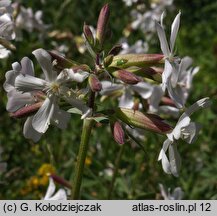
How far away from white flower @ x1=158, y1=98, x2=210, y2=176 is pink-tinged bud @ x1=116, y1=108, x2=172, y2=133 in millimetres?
35

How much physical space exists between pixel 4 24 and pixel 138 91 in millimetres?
424

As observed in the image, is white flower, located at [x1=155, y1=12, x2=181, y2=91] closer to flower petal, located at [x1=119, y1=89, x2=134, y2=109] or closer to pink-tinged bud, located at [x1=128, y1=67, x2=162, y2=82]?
pink-tinged bud, located at [x1=128, y1=67, x2=162, y2=82]

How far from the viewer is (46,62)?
96 cm

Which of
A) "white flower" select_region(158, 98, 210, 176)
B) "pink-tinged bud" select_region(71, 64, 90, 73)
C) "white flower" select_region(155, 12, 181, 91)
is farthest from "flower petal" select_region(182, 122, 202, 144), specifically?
"pink-tinged bud" select_region(71, 64, 90, 73)

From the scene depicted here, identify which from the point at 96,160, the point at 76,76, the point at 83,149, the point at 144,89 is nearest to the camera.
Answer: the point at 76,76

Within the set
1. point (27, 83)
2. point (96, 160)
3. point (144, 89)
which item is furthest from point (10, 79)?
point (96, 160)

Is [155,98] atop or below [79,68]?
below

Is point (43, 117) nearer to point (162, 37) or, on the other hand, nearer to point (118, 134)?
point (118, 134)

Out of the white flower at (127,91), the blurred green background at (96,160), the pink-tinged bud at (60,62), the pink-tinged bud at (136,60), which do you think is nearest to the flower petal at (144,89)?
the white flower at (127,91)

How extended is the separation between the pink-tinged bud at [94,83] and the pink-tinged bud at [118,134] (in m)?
0.10

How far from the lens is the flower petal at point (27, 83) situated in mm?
938

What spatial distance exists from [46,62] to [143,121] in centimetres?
24

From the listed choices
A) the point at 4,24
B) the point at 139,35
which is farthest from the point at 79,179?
the point at 139,35

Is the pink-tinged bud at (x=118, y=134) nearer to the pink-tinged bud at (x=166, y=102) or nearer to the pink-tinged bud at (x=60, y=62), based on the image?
the pink-tinged bud at (x=60, y=62)
